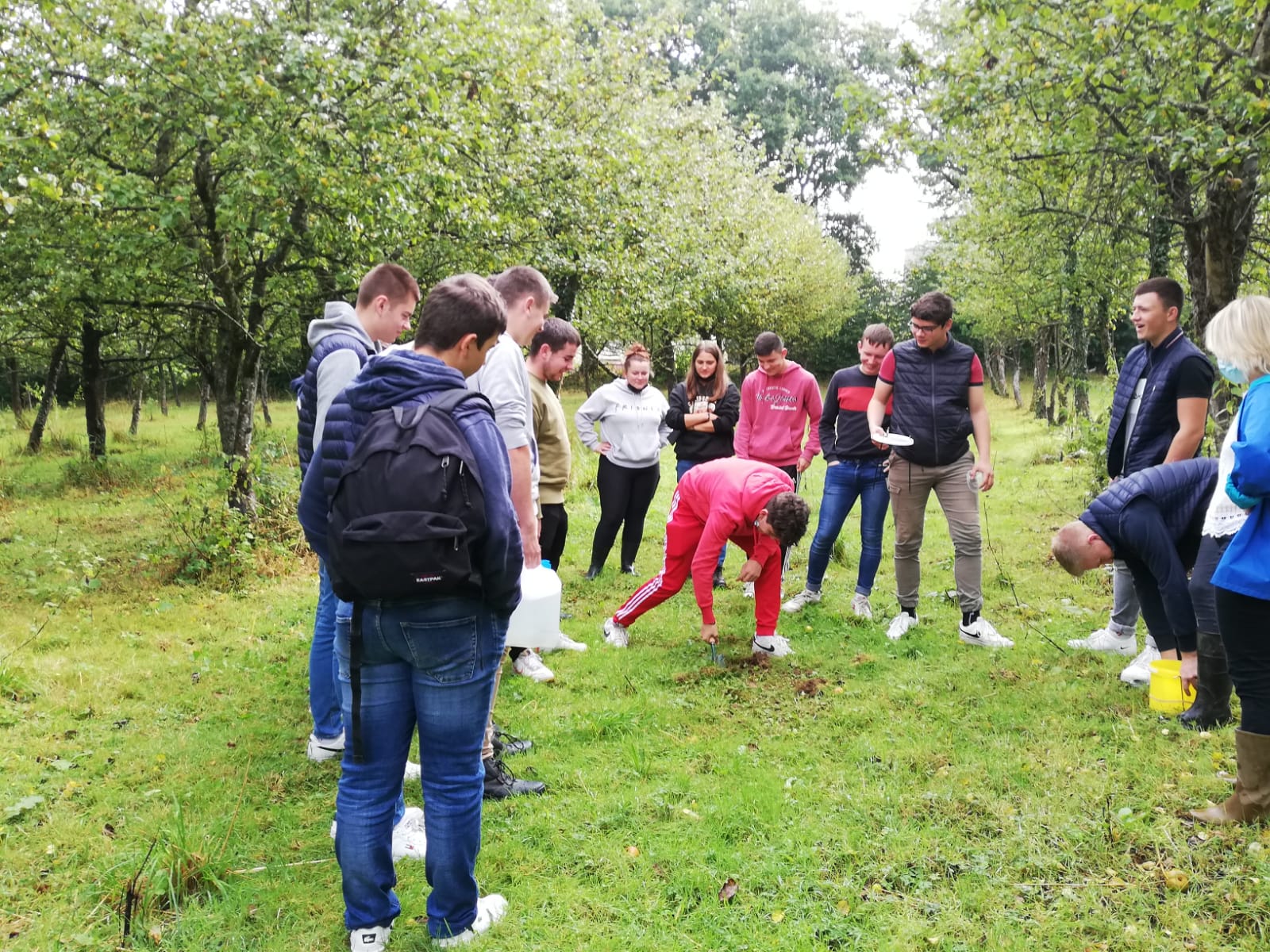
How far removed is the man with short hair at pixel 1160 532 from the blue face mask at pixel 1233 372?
863 millimetres

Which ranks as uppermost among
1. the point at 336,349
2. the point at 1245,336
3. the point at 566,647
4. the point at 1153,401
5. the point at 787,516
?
the point at 1245,336

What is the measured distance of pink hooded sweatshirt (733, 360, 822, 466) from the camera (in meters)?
6.79

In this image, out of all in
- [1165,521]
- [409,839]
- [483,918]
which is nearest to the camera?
[483,918]

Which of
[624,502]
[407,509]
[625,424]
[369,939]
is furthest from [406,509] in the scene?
[624,502]

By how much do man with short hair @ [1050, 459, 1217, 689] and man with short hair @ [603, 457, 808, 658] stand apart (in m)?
1.47

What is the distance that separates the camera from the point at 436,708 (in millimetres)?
2582

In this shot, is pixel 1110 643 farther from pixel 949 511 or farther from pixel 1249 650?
pixel 1249 650

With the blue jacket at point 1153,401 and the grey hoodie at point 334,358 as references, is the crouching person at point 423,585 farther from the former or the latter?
the blue jacket at point 1153,401

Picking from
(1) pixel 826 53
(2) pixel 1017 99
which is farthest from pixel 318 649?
(1) pixel 826 53

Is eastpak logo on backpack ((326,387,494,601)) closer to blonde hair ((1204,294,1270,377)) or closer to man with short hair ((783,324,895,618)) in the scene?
blonde hair ((1204,294,1270,377))

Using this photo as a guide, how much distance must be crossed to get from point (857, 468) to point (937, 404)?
3.16 ft

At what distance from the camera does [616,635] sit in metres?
5.94

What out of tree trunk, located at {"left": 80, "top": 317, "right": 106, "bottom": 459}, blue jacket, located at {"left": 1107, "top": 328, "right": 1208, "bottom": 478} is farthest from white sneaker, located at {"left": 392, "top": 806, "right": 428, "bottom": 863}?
tree trunk, located at {"left": 80, "top": 317, "right": 106, "bottom": 459}

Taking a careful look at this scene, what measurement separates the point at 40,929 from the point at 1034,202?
50.1ft
